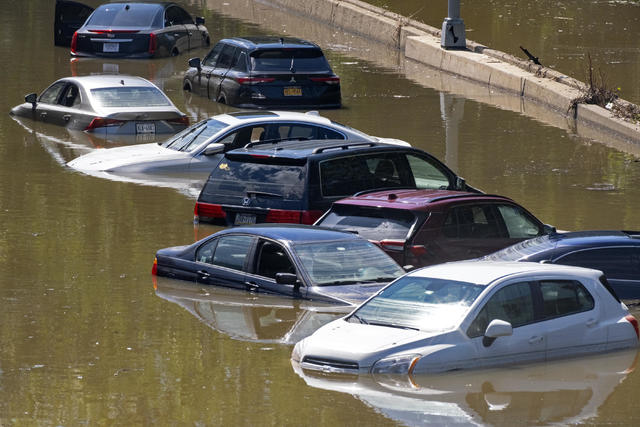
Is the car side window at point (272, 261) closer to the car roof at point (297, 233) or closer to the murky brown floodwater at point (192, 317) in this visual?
the car roof at point (297, 233)

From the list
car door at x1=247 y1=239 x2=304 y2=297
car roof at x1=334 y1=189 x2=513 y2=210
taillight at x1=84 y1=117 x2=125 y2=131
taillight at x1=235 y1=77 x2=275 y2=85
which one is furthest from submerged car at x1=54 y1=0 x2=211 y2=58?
car door at x1=247 y1=239 x2=304 y2=297

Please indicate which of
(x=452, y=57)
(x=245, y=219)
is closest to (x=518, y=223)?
(x=245, y=219)

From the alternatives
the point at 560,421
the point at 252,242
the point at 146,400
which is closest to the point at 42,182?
the point at 252,242

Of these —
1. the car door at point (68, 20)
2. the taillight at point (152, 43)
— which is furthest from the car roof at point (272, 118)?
the car door at point (68, 20)

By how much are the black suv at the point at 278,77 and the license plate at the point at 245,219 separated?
11918 millimetres

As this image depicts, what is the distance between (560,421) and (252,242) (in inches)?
220

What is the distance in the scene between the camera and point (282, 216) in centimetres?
1928

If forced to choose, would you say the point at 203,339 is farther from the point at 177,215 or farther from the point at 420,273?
the point at 177,215

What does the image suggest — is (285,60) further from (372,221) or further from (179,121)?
(372,221)

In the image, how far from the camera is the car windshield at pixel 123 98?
28.9 meters

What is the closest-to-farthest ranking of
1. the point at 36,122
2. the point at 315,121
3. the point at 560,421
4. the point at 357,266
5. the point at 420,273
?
the point at 560,421, the point at 420,273, the point at 357,266, the point at 315,121, the point at 36,122

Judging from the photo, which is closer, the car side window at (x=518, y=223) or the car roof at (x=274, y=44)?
the car side window at (x=518, y=223)

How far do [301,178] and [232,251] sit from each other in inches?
103

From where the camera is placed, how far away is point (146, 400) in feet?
40.7
